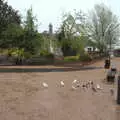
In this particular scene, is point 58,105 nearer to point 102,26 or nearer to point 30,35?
point 30,35

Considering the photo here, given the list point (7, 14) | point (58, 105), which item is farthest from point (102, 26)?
point (58, 105)

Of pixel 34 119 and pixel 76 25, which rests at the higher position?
pixel 76 25

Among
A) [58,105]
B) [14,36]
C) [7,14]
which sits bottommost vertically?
[58,105]

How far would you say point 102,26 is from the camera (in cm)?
7256

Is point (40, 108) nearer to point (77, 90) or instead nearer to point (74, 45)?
point (77, 90)

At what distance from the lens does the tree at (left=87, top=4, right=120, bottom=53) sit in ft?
235

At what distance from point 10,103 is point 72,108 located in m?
2.42

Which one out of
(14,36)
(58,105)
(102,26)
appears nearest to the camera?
(58,105)

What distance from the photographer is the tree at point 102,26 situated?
71.7 metres

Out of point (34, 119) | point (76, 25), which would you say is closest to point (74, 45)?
point (76, 25)

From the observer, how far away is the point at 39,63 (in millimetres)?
39719

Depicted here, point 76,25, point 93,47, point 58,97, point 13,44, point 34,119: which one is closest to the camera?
point 34,119

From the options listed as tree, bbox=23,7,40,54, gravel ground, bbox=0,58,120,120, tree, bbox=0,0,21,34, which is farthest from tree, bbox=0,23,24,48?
gravel ground, bbox=0,58,120,120

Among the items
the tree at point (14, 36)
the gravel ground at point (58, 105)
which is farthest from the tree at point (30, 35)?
the gravel ground at point (58, 105)
